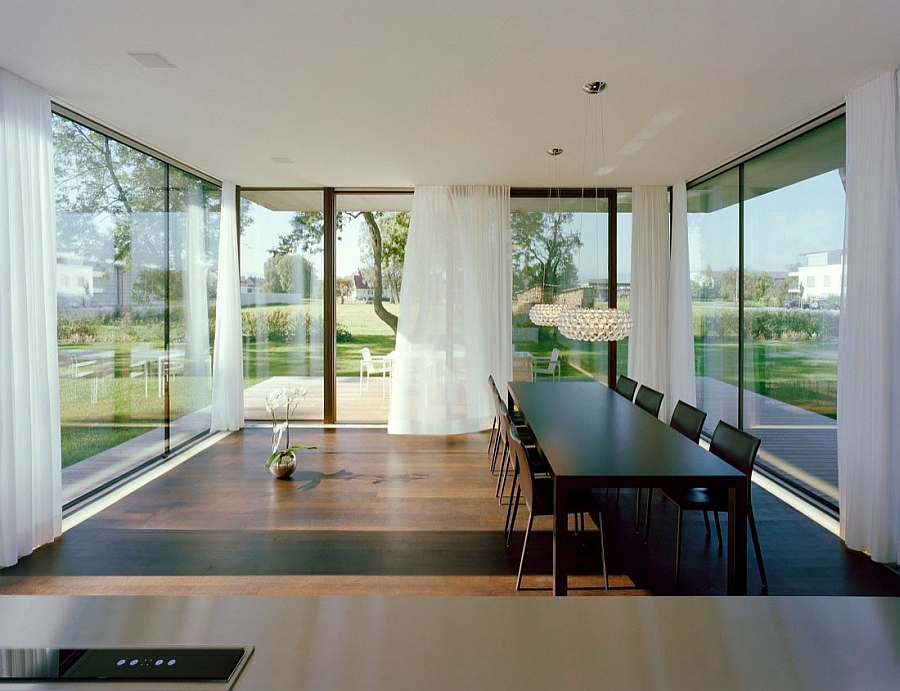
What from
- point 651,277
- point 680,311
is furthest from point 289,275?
point 680,311

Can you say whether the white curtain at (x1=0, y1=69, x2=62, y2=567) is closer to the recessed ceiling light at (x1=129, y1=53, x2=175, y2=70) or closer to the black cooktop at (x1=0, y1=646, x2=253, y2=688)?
the recessed ceiling light at (x1=129, y1=53, x2=175, y2=70)

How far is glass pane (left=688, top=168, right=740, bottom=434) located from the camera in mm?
6016

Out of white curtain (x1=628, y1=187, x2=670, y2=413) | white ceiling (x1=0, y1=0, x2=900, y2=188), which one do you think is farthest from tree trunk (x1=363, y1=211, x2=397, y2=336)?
white curtain (x1=628, y1=187, x2=670, y2=413)

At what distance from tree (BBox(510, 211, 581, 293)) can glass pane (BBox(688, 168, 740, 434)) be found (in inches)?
53.4

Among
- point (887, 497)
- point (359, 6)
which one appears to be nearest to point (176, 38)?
point (359, 6)

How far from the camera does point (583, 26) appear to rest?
3.00m

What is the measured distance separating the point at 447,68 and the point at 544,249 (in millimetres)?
4130

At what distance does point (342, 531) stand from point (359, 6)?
3040 millimetres

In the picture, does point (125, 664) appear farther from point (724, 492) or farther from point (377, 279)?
point (377, 279)

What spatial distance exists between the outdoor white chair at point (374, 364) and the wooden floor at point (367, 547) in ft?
7.56

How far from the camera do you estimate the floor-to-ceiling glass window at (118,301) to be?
14.5ft

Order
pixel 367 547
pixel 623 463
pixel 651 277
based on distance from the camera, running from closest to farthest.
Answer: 1. pixel 623 463
2. pixel 367 547
3. pixel 651 277

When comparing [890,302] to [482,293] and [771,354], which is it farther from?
[482,293]

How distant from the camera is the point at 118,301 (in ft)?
16.5
